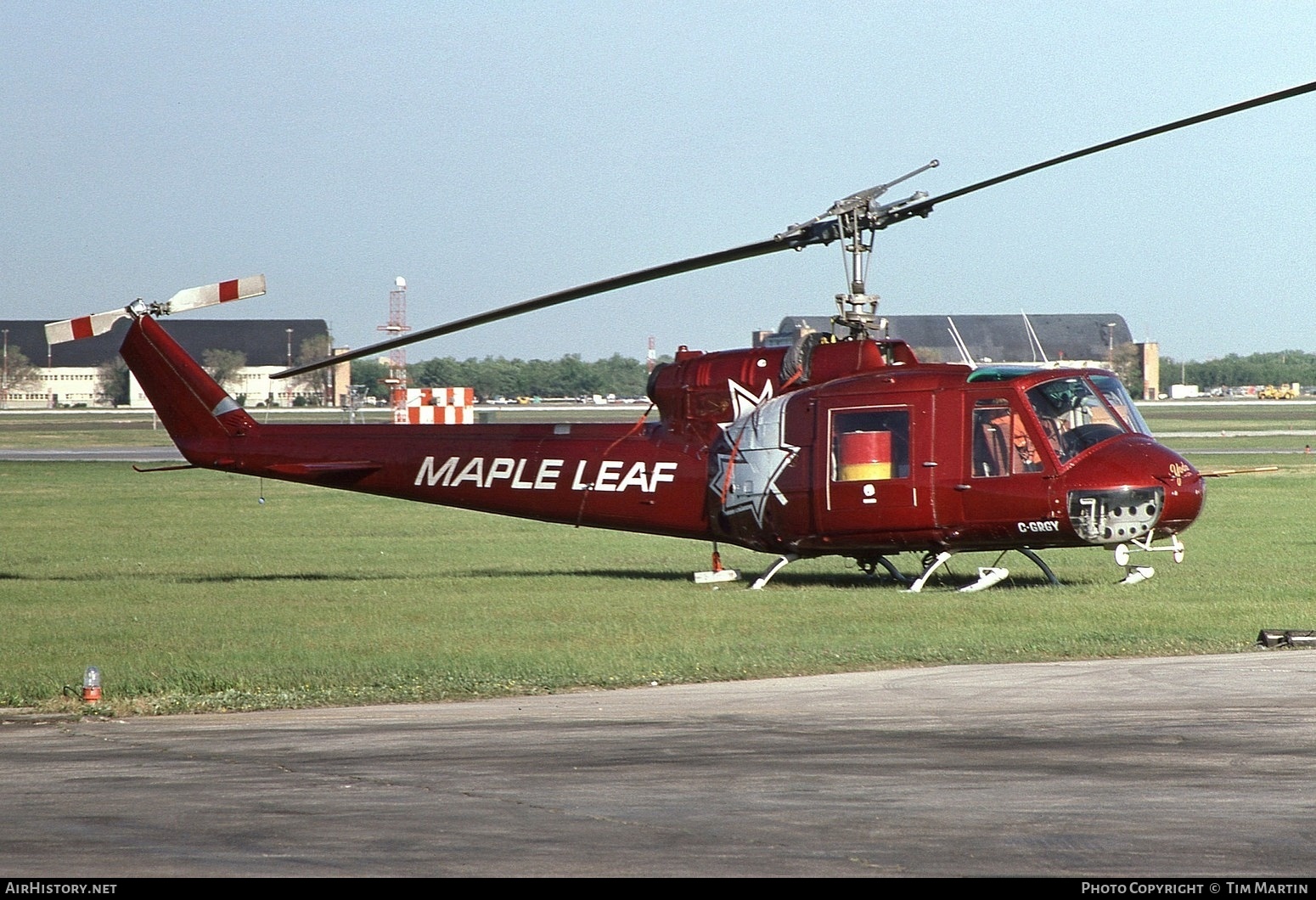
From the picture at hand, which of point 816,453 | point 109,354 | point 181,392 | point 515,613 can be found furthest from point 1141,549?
point 109,354

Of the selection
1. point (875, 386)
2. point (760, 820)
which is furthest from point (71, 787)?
point (875, 386)

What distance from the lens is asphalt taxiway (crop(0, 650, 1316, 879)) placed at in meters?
5.68

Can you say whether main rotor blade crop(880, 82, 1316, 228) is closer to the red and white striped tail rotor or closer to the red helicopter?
the red helicopter

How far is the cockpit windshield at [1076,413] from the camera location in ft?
47.6

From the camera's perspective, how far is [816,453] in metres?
15.2

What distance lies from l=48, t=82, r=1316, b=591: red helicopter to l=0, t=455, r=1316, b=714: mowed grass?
749 millimetres

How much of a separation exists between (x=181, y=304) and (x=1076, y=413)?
10163 mm

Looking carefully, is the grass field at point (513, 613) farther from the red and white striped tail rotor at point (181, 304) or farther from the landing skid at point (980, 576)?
the red and white striped tail rotor at point (181, 304)

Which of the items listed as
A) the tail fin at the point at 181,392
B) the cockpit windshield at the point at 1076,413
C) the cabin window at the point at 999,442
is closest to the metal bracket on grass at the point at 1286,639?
the cockpit windshield at the point at 1076,413

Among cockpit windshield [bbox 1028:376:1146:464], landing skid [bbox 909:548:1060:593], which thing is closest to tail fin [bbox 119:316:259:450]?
landing skid [bbox 909:548:1060:593]

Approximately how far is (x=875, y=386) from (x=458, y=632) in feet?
16.4

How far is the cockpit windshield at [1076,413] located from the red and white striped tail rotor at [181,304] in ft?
27.7

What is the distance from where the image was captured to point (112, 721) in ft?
30.3

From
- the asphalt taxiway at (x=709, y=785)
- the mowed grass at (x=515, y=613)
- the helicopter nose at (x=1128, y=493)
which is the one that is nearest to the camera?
the asphalt taxiway at (x=709, y=785)
